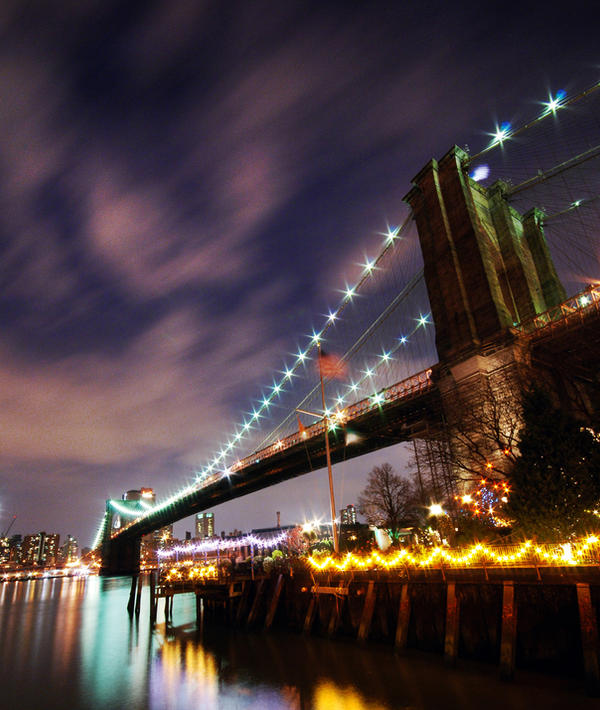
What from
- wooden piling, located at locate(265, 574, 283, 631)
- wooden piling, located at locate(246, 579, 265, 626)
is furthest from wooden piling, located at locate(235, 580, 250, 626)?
wooden piling, located at locate(265, 574, 283, 631)

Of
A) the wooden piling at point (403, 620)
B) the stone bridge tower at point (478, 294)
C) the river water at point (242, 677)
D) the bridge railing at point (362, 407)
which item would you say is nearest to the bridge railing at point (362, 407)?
the bridge railing at point (362, 407)

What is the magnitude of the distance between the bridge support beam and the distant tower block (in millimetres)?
107071

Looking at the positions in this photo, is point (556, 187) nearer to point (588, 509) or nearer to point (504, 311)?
point (504, 311)

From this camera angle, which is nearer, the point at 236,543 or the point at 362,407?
the point at 362,407

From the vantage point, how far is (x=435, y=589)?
1585 cm

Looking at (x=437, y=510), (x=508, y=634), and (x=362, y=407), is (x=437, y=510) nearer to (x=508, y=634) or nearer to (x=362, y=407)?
(x=362, y=407)

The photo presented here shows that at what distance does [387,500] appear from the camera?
5559 centimetres

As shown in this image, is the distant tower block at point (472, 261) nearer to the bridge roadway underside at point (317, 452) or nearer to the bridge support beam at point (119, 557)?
the bridge roadway underside at point (317, 452)

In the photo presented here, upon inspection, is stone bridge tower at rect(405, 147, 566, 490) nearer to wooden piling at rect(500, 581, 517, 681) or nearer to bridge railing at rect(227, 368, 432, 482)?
bridge railing at rect(227, 368, 432, 482)

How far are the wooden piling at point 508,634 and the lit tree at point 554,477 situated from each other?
469cm

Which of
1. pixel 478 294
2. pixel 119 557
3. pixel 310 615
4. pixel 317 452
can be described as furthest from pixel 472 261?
pixel 119 557

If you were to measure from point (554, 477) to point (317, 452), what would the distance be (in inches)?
1537

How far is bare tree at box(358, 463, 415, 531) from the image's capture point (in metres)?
54.5

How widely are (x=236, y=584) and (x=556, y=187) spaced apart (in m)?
36.0
